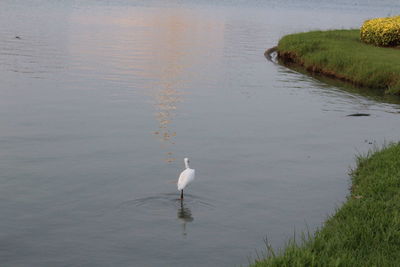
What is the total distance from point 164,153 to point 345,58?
19024mm

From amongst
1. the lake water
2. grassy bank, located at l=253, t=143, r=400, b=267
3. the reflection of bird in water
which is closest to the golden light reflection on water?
the lake water

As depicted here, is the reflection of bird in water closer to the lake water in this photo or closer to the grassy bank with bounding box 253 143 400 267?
the lake water

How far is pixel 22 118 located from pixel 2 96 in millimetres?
4264

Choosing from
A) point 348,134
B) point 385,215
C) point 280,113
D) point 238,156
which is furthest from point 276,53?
point 385,215

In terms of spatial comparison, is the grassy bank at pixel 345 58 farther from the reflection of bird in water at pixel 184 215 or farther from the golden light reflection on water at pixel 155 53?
the reflection of bird in water at pixel 184 215

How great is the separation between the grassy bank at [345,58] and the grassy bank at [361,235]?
692 inches

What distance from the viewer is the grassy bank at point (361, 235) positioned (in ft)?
31.0

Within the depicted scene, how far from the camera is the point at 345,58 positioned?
35344 mm

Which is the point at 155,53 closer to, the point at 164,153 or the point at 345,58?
the point at 345,58

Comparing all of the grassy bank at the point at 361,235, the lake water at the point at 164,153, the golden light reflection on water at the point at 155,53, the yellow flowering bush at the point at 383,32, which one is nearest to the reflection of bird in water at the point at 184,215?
the lake water at the point at 164,153

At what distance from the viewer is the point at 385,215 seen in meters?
11.7

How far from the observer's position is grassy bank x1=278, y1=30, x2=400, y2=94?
105ft

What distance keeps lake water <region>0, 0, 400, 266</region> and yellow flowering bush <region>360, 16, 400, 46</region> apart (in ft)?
20.8

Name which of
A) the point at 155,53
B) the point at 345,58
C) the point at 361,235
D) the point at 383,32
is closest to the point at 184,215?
the point at 361,235
